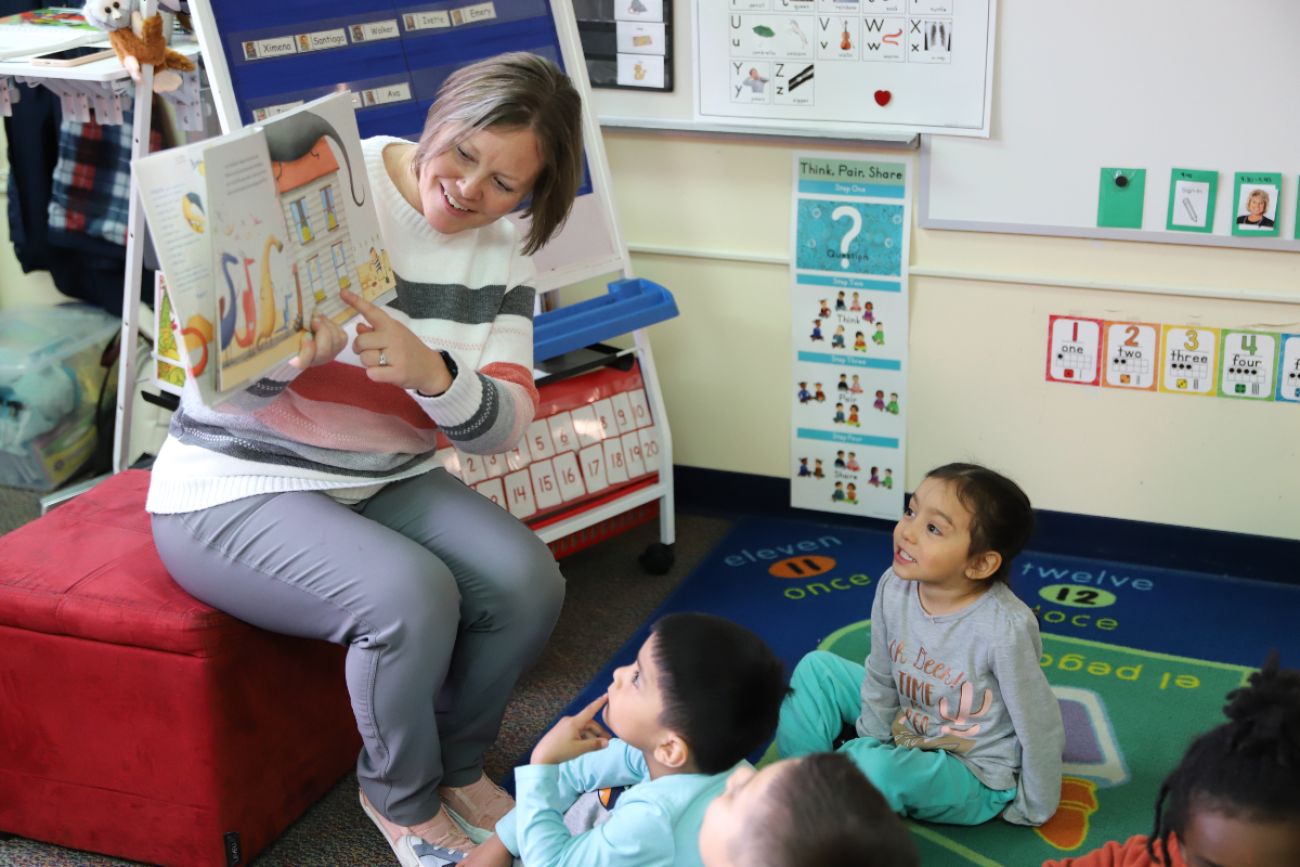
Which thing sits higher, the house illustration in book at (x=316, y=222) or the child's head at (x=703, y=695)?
the house illustration in book at (x=316, y=222)

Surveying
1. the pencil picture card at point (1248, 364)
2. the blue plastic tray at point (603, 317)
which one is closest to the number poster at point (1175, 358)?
the pencil picture card at point (1248, 364)

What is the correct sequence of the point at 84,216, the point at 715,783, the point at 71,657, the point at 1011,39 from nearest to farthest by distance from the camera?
the point at 715,783 → the point at 71,657 → the point at 1011,39 → the point at 84,216

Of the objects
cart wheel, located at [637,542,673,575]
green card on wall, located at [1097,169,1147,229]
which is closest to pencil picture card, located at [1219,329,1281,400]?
green card on wall, located at [1097,169,1147,229]

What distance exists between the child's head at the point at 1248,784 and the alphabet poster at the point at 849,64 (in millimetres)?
1384

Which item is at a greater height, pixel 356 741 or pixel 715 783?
pixel 715 783

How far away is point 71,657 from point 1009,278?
1727mm

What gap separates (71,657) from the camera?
1.85m

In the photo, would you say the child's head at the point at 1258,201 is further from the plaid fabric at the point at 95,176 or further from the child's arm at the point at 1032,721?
the plaid fabric at the point at 95,176

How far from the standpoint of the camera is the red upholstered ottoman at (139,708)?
5.97 feet

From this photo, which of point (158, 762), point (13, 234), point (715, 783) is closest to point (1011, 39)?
point (715, 783)

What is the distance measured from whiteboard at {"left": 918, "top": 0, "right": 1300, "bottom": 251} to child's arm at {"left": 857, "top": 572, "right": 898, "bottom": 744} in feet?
2.88

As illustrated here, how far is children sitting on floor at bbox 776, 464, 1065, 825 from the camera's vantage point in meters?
1.92

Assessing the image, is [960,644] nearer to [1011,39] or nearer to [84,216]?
[1011,39]

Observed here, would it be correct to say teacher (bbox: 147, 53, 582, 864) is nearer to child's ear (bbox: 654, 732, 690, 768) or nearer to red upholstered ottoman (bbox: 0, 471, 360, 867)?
red upholstered ottoman (bbox: 0, 471, 360, 867)
